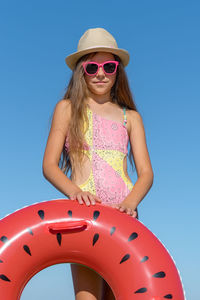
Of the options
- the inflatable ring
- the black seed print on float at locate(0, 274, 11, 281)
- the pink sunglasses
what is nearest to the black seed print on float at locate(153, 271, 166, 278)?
the inflatable ring

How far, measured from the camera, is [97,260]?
3.72 m

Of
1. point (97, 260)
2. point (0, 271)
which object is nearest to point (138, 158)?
point (97, 260)

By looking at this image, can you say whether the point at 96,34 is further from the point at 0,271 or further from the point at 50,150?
the point at 0,271

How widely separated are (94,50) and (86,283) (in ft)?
5.85

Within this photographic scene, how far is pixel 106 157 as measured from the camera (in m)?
4.27

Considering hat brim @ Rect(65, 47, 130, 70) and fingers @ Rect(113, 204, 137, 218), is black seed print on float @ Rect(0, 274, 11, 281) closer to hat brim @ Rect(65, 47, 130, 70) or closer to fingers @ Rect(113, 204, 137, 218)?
fingers @ Rect(113, 204, 137, 218)

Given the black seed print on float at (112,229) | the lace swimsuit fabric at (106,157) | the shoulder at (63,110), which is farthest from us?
the shoulder at (63,110)

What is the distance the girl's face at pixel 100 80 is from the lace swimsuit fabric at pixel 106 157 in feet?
0.59

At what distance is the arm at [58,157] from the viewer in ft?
12.7

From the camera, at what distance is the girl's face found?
4.40 metres

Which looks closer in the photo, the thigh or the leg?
the thigh

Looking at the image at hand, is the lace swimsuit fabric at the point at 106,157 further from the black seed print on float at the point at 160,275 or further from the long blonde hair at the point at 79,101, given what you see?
the black seed print on float at the point at 160,275

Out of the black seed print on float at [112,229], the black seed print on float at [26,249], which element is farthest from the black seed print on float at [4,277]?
the black seed print on float at [112,229]

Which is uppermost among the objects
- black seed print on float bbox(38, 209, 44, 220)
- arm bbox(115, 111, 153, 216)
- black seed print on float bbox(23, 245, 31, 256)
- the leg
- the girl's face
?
the girl's face
